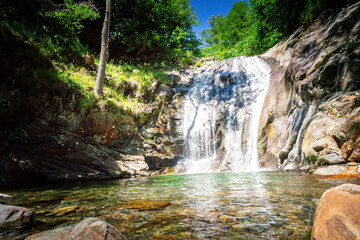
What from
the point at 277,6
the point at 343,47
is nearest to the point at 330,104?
the point at 343,47

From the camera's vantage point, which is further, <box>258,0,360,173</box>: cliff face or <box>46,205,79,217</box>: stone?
<box>258,0,360,173</box>: cliff face

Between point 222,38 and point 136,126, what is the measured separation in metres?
25.5

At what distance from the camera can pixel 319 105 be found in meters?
6.12

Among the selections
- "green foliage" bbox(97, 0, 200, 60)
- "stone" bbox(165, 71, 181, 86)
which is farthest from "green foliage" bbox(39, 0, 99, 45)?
"stone" bbox(165, 71, 181, 86)

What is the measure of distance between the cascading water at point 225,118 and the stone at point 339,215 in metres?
7.59

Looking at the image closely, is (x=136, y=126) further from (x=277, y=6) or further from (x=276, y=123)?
(x=277, y=6)

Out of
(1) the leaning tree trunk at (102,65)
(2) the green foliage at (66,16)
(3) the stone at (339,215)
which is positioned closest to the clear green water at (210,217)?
(3) the stone at (339,215)

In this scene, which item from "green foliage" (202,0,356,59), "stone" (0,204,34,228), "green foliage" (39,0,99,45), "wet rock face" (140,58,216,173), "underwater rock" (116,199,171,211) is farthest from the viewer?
"green foliage" (202,0,356,59)

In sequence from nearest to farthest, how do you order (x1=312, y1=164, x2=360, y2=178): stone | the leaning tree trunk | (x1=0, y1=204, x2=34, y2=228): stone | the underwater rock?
(x1=0, y1=204, x2=34, y2=228): stone
the underwater rock
(x1=312, y1=164, x2=360, y2=178): stone
the leaning tree trunk

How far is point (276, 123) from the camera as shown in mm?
8781

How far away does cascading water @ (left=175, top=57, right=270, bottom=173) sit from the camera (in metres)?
10.1

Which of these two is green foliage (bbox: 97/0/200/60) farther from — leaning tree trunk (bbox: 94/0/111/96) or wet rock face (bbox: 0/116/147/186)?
wet rock face (bbox: 0/116/147/186)

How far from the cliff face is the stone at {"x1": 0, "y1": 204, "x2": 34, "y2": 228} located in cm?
604

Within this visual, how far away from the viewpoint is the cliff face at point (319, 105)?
4.80 metres
